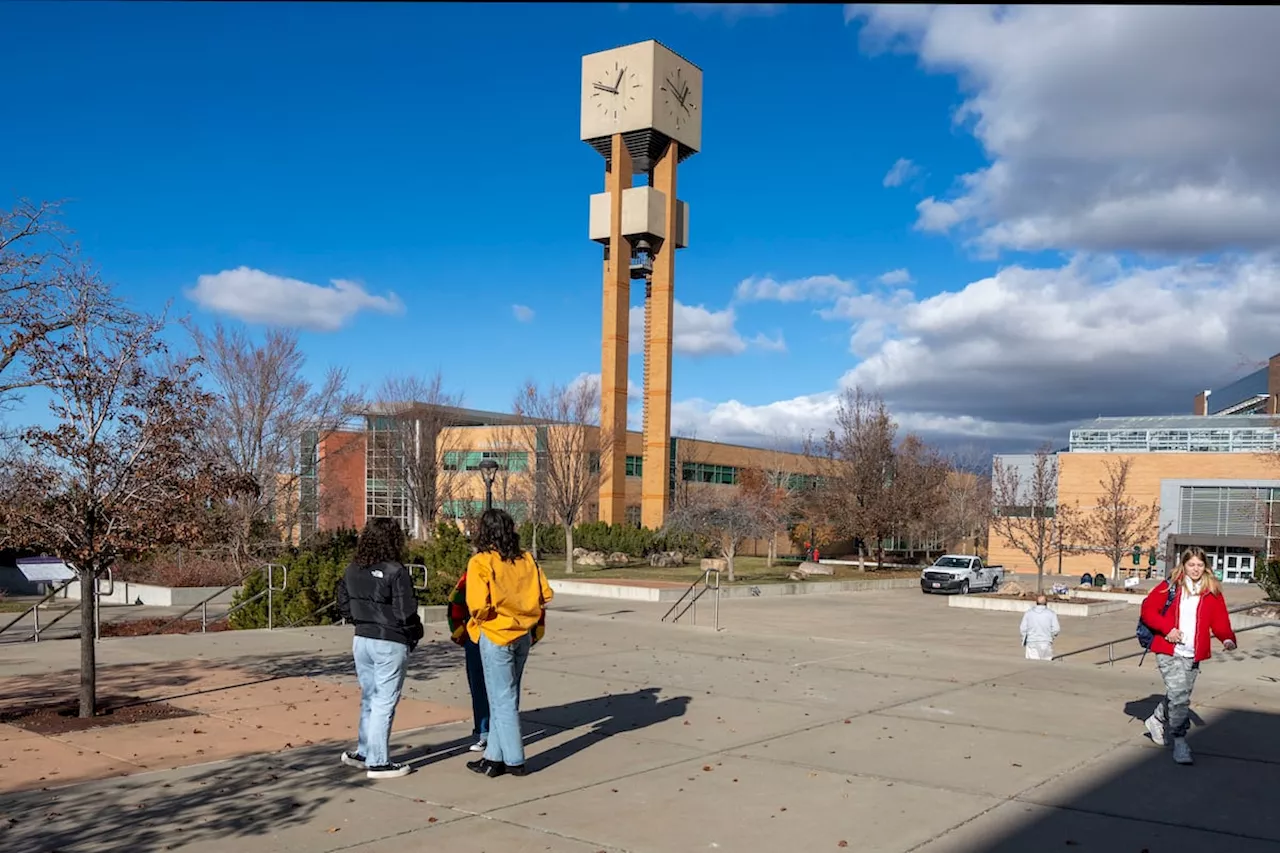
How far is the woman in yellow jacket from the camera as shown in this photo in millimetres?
7066

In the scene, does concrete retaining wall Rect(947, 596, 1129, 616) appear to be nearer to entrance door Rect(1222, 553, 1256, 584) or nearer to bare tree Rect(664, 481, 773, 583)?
bare tree Rect(664, 481, 773, 583)

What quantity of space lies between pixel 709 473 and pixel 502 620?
61.9 m

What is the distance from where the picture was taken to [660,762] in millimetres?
7887

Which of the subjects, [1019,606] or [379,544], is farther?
[1019,606]

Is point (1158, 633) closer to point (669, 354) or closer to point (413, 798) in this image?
point (413, 798)

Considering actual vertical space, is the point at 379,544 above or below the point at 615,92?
below

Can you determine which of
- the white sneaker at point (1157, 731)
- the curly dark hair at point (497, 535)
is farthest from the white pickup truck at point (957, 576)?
the curly dark hair at point (497, 535)

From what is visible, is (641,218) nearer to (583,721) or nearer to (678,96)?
(678,96)

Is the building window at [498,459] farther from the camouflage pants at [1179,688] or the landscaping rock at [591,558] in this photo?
the camouflage pants at [1179,688]

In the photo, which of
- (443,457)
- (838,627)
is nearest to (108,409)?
(838,627)

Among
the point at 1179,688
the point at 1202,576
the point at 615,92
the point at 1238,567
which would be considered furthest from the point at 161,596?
the point at 1238,567

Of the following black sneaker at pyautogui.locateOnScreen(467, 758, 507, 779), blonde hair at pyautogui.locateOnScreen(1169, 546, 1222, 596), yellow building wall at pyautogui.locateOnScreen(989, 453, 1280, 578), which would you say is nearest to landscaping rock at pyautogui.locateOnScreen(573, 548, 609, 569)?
yellow building wall at pyautogui.locateOnScreen(989, 453, 1280, 578)

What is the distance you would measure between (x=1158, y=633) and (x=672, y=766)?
4.25 m

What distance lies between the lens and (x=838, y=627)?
20.6 meters
